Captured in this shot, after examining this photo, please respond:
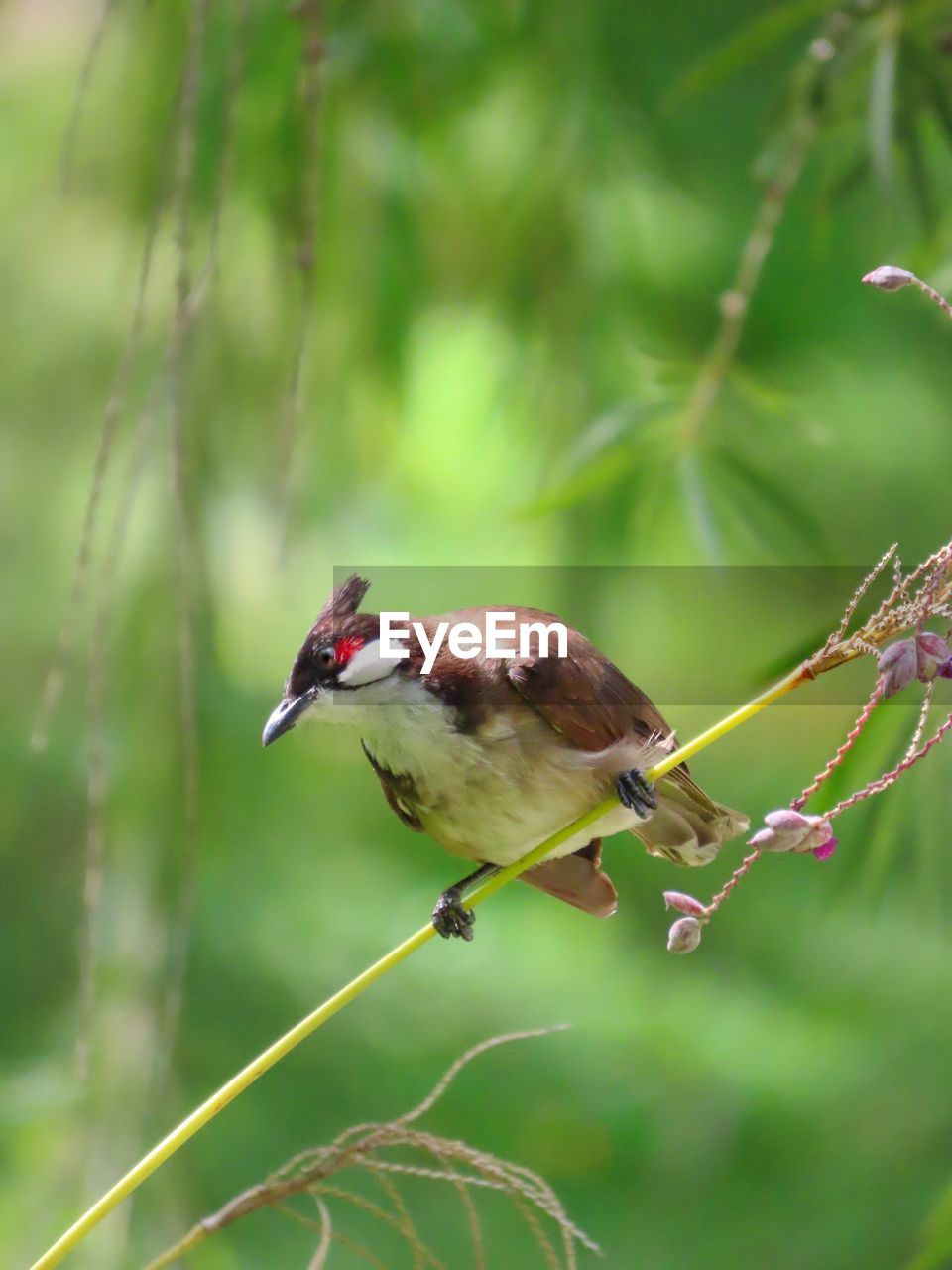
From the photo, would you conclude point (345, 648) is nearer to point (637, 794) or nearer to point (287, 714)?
point (287, 714)

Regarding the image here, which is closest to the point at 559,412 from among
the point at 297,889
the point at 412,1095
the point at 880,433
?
the point at 297,889

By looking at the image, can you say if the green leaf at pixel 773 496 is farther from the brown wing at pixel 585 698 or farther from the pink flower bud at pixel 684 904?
the pink flower bud at pixel 684 904

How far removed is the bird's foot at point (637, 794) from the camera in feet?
1.97

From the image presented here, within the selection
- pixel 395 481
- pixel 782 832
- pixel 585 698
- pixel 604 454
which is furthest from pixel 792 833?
pixel 395 481

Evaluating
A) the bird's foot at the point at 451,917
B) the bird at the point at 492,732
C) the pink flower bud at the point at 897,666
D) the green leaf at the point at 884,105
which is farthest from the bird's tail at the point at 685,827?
the green leaf at the point at 884,105

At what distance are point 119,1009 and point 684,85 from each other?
863mm

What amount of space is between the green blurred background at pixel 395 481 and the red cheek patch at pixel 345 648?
71 mm

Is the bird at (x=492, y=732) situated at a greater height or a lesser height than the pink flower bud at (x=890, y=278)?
lesser

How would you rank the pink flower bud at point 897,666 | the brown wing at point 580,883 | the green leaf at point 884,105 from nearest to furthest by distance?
the pink flower bud at point 897,666 → the brown wing at point 580,883 → the green leaf at point 884,105

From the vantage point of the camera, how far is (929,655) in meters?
0.41

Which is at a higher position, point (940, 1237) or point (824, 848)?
point (824, 848)

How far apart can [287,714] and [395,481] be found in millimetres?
1507

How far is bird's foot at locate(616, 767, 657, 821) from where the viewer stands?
60 cm

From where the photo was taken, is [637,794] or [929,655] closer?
[929,655]
